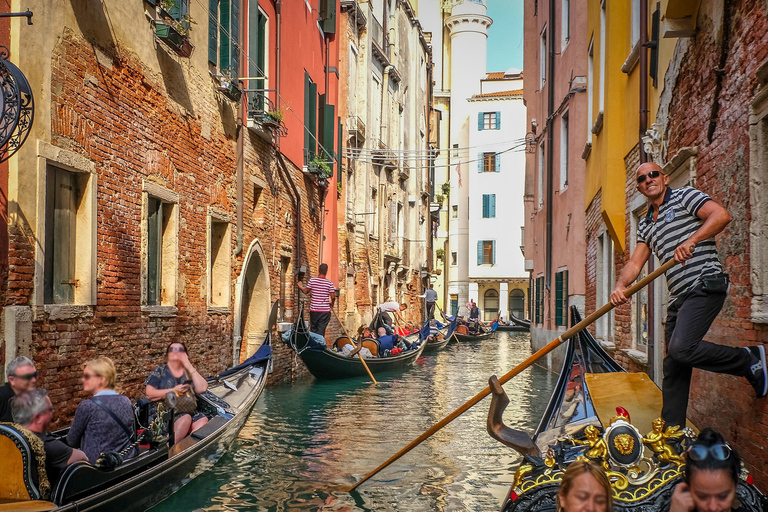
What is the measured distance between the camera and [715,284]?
327 centimetres

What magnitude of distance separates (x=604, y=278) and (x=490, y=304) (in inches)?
1014

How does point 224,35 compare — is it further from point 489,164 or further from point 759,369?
point 489,164

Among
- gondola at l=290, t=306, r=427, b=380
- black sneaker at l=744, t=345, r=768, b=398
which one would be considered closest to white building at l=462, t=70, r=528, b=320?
gondola at l=290, t=306, r=427, b=380

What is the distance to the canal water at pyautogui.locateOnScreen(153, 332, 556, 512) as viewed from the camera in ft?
15.1

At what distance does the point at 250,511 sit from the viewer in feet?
14.3

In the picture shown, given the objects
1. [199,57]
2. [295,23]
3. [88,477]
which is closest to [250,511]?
[88,477]

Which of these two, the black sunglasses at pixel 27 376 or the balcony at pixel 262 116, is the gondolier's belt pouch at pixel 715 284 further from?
the balcony at pixel 262 116

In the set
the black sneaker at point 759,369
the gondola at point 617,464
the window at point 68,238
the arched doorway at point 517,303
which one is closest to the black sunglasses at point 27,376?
the window at point 68,238

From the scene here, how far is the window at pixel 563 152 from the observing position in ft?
37.8

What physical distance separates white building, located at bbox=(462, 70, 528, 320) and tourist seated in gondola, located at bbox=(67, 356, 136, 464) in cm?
2833

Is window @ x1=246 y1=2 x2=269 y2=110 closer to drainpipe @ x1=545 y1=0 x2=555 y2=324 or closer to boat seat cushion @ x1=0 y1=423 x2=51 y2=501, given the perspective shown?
drainpipe @ x1=545 y1=0 x2=555 y2=324

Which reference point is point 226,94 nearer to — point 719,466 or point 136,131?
point 136,131

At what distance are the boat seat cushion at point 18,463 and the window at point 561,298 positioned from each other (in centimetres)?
868

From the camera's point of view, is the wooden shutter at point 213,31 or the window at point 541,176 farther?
the window at point 541,176
